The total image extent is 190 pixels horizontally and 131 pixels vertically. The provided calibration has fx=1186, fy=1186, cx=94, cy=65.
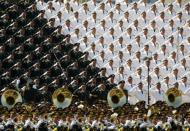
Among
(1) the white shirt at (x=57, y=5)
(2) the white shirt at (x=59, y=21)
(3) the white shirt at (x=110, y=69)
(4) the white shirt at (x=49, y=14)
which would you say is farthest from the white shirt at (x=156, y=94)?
(1) the white shirt at (x=57, y=5)

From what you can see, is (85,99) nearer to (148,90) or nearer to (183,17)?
(148,90)

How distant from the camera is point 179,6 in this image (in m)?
55.4

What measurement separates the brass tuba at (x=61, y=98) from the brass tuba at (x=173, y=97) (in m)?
4.04

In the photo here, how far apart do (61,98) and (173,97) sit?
4.63 meters

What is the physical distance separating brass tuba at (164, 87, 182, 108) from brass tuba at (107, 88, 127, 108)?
1.81 meters

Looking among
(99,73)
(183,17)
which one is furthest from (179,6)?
(99,73)

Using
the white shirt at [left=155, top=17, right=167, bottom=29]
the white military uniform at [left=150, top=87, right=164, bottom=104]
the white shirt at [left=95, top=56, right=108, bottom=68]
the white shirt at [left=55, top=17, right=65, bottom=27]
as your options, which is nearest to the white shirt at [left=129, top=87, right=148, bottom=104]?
the white military uniform at [left=150, top=87, right=164, bottom=104]

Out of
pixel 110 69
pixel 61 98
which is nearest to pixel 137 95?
pixel 110 69

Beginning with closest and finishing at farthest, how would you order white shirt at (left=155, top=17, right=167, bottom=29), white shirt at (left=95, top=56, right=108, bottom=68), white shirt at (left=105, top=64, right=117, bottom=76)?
white shirt at (left=105, top=64, right=117, bottom=76) < white shirt at (left=95, top=56, right=108, bottom=68) < white shirt at (left=155, top=17, right=167, bottom=29)

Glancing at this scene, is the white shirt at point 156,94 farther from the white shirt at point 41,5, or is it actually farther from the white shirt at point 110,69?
the white shirt at point 41,5

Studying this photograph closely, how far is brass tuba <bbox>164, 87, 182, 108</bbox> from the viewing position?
160ft

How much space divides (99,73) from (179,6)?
5.28 m

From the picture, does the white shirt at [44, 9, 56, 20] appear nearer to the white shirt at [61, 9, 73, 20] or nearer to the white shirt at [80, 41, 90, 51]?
the white shirt at [61, 9, 73, 20]

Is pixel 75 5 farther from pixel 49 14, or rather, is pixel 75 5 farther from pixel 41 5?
pixel 41 5
